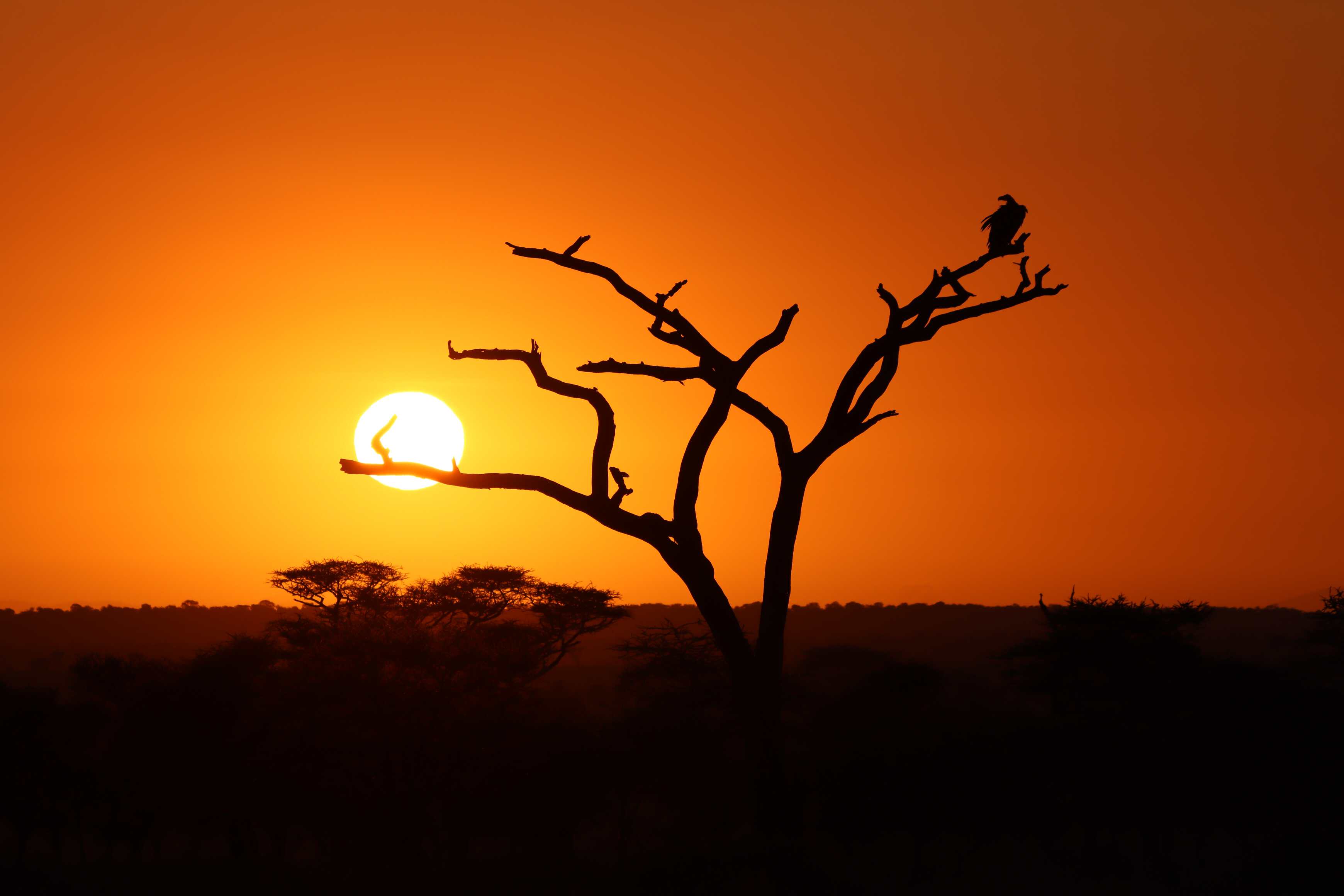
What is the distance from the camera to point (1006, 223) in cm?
1461

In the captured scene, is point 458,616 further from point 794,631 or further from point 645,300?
point 645,300

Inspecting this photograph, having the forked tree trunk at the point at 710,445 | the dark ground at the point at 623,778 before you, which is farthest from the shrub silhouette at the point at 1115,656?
the forked tree trunk at the point at 710,445

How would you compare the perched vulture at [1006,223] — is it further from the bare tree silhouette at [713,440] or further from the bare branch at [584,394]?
the bare branch at [584,394]

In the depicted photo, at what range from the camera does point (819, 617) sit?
99.8 meters

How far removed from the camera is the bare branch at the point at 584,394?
507 inches

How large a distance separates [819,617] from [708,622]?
88.6m

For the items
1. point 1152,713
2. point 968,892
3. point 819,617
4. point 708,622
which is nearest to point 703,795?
point 968,892

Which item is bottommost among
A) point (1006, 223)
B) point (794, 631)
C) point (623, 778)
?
point (623, 778)

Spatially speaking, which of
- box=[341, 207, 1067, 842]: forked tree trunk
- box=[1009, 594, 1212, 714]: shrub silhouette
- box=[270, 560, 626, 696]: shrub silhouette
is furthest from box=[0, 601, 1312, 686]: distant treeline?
box=[341, 207, 1067, 842]: forked tree trunk

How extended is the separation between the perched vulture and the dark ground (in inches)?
541

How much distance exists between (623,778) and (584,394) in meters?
24.8

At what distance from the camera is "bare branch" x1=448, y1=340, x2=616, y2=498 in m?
12.9

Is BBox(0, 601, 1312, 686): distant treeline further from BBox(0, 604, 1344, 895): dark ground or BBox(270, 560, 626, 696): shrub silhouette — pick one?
BBox(0, 604, 1344, 895): dark ground

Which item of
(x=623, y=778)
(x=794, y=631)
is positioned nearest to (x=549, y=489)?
(x=623, y=778)
